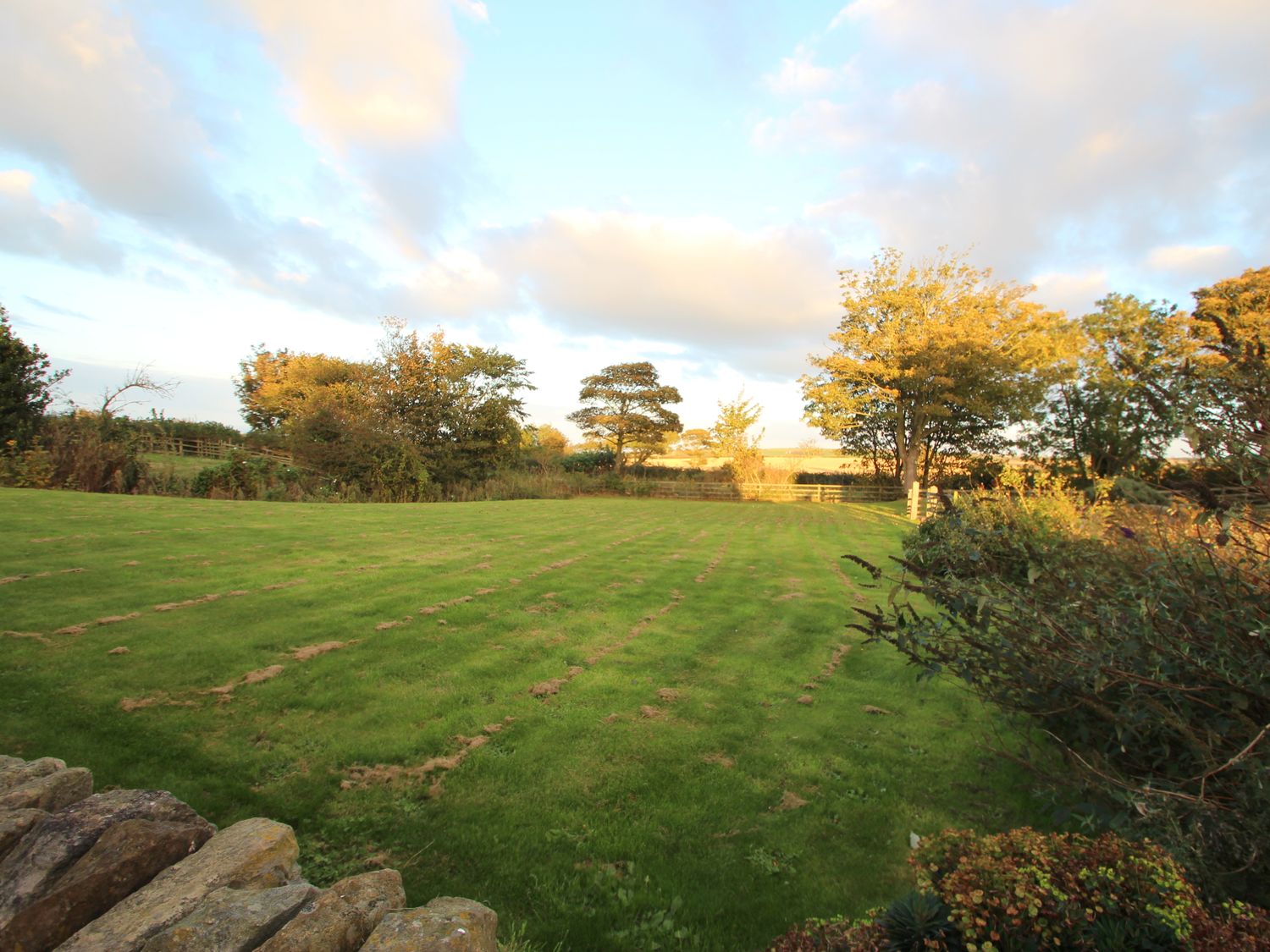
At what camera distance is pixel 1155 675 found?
2.21 m

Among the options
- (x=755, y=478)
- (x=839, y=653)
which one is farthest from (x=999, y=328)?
(x=839, y=653)

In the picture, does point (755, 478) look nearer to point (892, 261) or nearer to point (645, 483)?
point (645, 483)

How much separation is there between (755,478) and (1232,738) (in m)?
34.5

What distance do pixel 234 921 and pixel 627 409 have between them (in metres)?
44.7

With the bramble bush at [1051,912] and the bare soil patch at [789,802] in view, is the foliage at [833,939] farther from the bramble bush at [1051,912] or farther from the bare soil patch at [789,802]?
the bare soil patch at [789,802]

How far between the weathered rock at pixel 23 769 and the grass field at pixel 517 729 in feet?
2.18

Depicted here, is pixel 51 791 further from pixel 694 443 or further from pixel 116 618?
pixel 694 443

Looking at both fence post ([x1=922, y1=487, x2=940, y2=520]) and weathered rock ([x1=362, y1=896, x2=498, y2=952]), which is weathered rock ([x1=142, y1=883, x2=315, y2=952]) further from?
fence post ([x1=922, y1=487, x2=940, y2=520])

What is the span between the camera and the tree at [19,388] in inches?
587

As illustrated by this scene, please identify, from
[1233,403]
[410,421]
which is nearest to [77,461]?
[410,421]

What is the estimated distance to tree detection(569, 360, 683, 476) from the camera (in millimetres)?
45562

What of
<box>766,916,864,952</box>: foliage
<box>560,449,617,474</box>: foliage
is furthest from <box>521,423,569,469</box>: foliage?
<box>766,916,864,952</box>: foliage

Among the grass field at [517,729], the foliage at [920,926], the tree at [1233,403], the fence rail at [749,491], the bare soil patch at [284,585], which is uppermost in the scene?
the tree at [1233,403]

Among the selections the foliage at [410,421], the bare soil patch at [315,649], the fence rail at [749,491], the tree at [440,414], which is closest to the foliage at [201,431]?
the foliage at [410,421]
